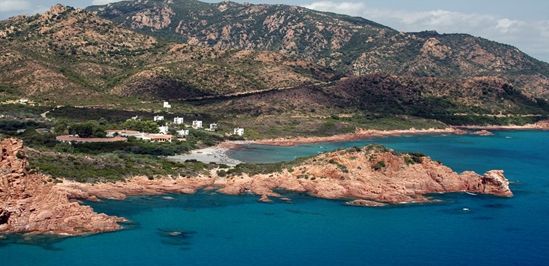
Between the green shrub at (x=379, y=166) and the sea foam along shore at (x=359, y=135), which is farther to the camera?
the sea foam along shore at (x=359, y=135)

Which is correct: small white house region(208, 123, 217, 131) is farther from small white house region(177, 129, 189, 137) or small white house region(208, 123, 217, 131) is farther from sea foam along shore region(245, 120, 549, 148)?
small white house region(177, 129, 189, 137)

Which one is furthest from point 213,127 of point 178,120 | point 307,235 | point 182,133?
point 307,235

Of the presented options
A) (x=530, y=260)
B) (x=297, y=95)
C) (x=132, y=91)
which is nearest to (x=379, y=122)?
(x=297, y=95)

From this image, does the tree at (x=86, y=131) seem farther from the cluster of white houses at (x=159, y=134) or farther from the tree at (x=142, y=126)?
the tree at (x=142, y=126)

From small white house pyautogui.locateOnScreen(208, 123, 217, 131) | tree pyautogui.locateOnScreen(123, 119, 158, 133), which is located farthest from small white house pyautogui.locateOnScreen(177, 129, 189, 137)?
small white house pyautogui.locateOnScreen(208, 123, 217, 131)

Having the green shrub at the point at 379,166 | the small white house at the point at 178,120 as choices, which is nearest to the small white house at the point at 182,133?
the small white house at the point at 178,120

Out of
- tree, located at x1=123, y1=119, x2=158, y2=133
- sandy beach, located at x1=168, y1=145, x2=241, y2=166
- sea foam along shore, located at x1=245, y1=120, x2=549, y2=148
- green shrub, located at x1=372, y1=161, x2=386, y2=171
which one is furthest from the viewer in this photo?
sea foam along shore, located at x1=245, y1=120, x2=549, y2=148
